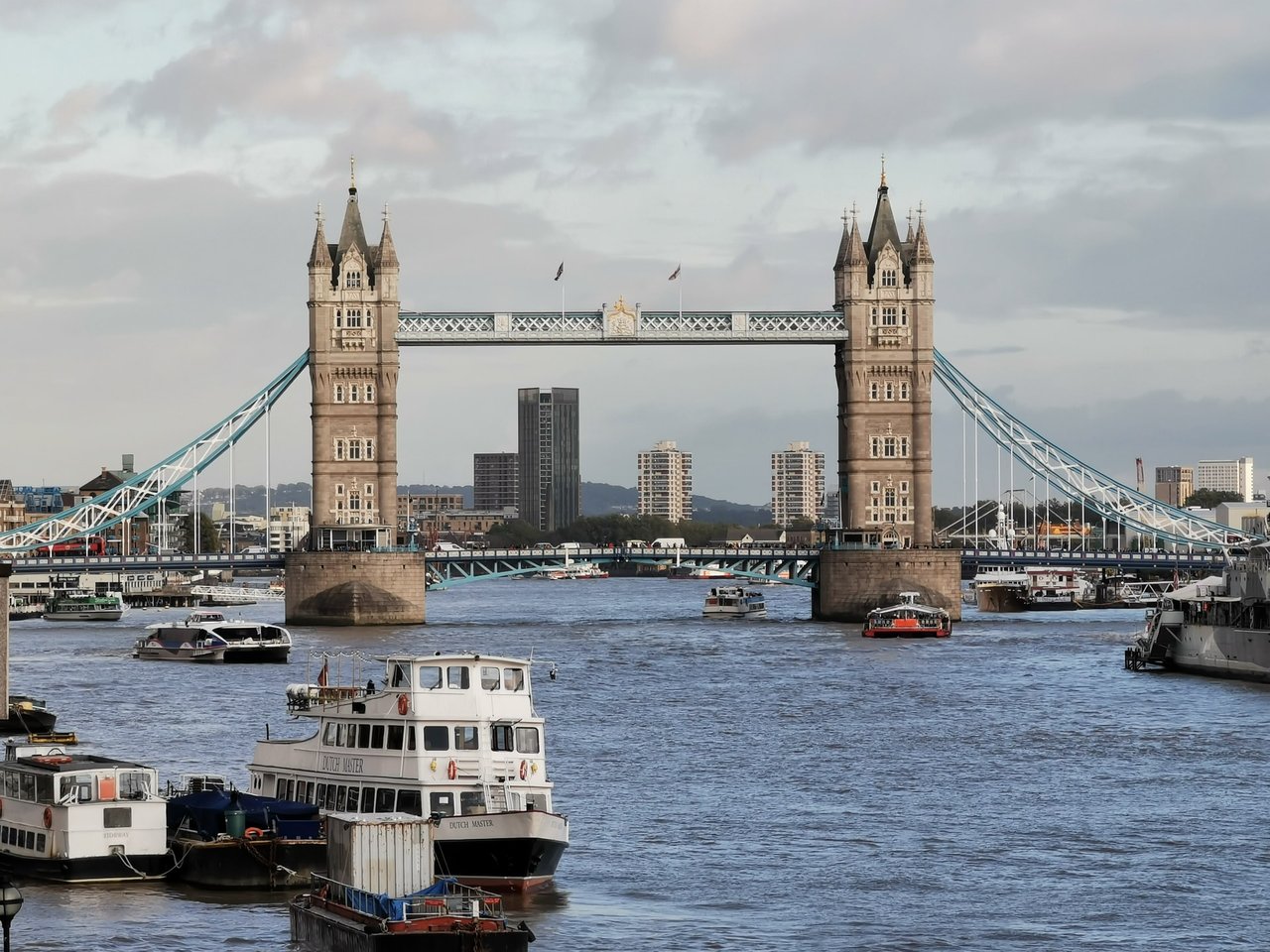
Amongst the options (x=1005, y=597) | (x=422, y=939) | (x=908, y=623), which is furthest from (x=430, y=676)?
(x=1005, y=597)

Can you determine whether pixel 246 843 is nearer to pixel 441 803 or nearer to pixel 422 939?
pixel 441 803

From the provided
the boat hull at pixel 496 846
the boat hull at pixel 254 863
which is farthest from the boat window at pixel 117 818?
the boat hull at pixel 496 846

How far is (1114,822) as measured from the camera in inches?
2042

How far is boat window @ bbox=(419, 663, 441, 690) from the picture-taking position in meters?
43.5

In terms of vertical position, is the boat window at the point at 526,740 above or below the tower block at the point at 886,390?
below

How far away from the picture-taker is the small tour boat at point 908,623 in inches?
4872

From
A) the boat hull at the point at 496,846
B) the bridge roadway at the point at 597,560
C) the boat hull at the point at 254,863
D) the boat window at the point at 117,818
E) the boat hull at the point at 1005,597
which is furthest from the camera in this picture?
the boat hull at the point at 1005,597

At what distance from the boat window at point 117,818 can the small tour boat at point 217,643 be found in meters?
62.8

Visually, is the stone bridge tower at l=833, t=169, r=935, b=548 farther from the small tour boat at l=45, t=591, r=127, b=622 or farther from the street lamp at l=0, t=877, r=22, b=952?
the street lamp at l=0, t=877, r=22, b=952

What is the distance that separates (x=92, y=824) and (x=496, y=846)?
7.60 metres

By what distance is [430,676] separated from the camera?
44.7 metres

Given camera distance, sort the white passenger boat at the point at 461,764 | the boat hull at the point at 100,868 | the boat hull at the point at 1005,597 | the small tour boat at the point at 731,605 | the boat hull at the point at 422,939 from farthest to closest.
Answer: the boat hull at the point at 1005,597
the small tour boat at the point at 731,605
the boat hull at the point at 100,868
the white passenger boat at the point at 461,764
the boat hull at the point at 422,939

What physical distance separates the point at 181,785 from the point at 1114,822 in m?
21.0

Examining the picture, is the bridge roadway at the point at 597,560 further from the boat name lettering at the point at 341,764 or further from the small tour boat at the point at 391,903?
the small tour boat at the point at 391,903
